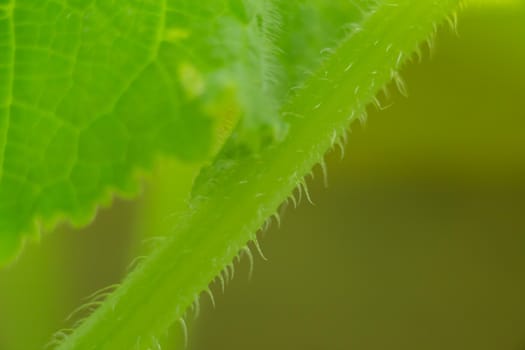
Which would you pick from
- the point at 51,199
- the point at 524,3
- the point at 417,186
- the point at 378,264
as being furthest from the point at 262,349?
the point at 51,199

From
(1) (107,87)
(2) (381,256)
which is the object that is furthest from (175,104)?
(2) (381,256)

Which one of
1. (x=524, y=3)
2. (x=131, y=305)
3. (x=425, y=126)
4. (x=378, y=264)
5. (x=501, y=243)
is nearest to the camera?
(x=131, y=305)

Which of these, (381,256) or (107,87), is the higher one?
(107,87)

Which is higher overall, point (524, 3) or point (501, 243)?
point (524, 3)

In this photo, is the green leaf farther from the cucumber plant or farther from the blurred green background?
the blurred green background

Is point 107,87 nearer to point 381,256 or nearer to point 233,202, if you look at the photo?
point 233,202

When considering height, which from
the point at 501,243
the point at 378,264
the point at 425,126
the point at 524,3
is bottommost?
the point at 378,264

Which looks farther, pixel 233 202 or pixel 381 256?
pixel 381 256

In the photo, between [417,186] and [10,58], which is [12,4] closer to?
[10,58]
